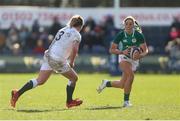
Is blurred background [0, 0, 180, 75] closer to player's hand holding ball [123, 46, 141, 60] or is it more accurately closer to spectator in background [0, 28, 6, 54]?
spectator in background [0, 28, 6, 54]

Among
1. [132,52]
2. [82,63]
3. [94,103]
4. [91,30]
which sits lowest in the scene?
[82,63]

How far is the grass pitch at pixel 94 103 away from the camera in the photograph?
44.8 ft

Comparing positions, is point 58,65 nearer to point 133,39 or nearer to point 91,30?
point 133,39

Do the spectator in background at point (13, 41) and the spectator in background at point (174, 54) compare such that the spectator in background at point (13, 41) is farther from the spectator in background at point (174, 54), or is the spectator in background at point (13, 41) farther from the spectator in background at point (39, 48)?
the spectator in background at point (174, 54)

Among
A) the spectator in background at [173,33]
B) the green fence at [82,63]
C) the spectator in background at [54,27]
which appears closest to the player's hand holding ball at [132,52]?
the green fence at [82,63]

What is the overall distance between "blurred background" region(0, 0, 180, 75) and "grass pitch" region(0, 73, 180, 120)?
7.77 m

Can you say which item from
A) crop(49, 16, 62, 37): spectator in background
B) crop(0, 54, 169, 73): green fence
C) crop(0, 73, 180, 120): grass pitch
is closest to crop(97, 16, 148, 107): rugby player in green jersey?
crop(0, 73, 180, 120): grass pitch

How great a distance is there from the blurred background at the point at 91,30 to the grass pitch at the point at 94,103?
7773mm

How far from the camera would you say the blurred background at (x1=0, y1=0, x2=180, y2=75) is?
109 feet

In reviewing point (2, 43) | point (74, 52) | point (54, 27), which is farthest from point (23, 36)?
point (74, 52)

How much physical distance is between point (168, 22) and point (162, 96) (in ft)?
55.7

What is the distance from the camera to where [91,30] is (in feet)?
114

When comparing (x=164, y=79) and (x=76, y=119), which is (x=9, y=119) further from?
(x=164, y=79)

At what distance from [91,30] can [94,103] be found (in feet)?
58.2
